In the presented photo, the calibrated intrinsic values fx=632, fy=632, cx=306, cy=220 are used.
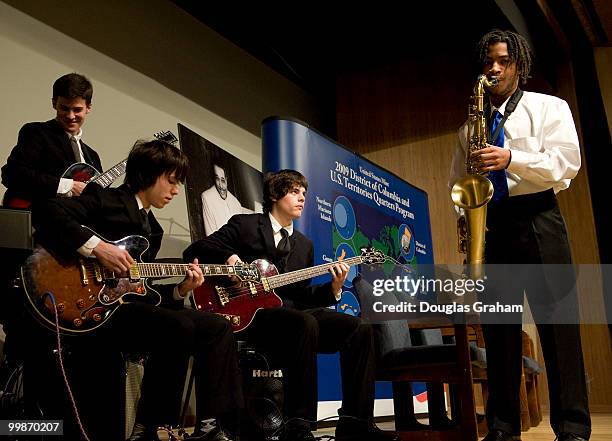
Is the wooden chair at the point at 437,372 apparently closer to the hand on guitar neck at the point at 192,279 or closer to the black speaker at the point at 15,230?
the hand on guitar neck at the point at 192,279

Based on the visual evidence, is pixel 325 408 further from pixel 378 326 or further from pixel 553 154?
pixel 553 154

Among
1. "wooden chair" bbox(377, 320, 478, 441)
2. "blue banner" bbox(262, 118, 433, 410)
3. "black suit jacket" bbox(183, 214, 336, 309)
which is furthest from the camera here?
"blue banner" bbox(262, 118, 433, 410)

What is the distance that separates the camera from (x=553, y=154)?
2.26 m

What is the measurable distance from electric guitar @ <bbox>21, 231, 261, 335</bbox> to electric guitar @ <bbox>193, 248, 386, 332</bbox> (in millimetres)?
397

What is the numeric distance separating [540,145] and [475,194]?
0.30 metres

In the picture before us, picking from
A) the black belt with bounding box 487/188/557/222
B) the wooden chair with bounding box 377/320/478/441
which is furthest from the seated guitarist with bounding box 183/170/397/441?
the black belt with bounding box 487/188/557/222

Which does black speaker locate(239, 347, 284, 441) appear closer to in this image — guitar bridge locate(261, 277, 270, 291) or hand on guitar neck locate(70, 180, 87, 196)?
guitar bridge locate(261, 277, 270, 291)

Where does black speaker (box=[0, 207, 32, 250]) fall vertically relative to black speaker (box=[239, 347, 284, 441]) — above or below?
above

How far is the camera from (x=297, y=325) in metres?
2.75

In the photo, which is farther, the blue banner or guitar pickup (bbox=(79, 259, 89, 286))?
the blue banner

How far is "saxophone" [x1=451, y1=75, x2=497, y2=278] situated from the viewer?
7.69 feet

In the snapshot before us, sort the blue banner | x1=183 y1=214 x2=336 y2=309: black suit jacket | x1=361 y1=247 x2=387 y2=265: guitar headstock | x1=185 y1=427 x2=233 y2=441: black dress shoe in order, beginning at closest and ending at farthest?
x1=185 y1=427 x2=233 y2=441: black dress shoe < x1=183 y1=214 x2=336 y2=309: black suit jacket < x1=361 y1=247 x2=387 y2=265: guitar headstock < the blue banner

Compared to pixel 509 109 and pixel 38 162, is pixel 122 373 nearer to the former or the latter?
pixel 38 162

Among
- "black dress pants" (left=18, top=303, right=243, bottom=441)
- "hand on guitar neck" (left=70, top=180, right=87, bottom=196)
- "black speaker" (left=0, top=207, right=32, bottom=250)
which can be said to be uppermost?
"hand on guitar neck" (left=70, top=180, right=87, bottom=196)
